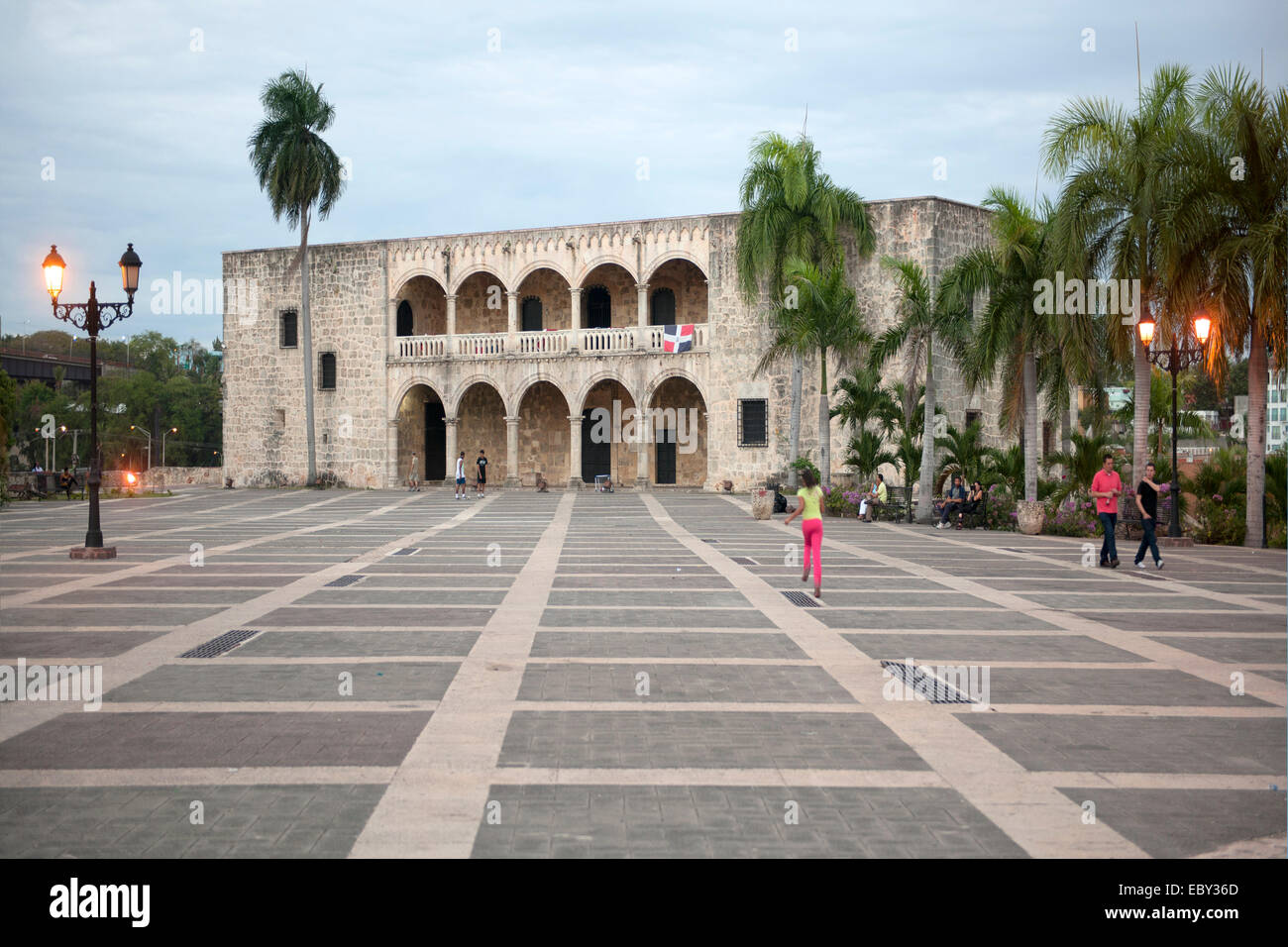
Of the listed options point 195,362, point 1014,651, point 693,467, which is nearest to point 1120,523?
point 1014,651

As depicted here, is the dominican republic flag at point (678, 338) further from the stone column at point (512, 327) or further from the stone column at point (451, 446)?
the stone column at point (451, 446)

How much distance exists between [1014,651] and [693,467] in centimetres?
3148

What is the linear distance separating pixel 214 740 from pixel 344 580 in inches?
290

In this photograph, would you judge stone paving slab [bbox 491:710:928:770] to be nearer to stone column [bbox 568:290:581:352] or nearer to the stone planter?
the stone planter

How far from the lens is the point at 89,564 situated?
15.2m

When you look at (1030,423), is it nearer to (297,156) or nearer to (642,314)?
(642,314)

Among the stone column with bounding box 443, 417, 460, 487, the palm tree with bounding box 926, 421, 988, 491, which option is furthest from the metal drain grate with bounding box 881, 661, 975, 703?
the stone column with bounding box 443, 417, 460, 487

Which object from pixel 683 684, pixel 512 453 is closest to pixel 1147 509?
pixel 683 684

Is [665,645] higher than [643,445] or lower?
lower

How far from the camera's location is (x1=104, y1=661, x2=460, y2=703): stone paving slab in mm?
7102

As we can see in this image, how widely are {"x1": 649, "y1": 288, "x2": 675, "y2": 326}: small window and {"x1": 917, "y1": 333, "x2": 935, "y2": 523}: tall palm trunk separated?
55.4 ft

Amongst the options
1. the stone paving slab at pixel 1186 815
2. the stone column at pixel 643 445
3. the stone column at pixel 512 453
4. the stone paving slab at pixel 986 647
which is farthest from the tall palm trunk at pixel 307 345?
the stone paving slab at pixel 1186 815

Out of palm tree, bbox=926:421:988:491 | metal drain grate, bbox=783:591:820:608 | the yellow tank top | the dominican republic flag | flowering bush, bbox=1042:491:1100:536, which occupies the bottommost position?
metal drain grate, bbox=783:591:820:608

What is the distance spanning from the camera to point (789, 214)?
31.2 metres
